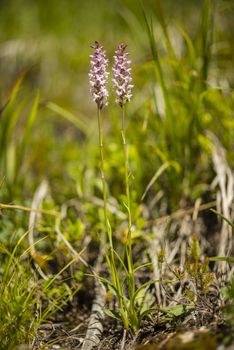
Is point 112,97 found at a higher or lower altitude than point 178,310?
higher

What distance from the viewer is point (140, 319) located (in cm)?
155

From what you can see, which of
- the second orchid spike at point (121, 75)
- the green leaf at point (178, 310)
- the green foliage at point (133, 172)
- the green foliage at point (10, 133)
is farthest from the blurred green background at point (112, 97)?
the green leaf at point (178, 310)

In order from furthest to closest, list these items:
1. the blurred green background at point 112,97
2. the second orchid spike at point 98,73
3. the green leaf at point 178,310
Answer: the blurred green background at point 112,97 < the green leaf at point 178,310 < the second orchid spike at point 98,73

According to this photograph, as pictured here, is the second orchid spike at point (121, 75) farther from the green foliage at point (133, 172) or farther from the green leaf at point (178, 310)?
the green leaf at point (178, 310)

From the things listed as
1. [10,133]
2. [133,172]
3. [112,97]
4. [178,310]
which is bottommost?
[178,310]

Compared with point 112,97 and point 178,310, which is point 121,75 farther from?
point 112,97

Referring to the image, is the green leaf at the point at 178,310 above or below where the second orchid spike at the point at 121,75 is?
below

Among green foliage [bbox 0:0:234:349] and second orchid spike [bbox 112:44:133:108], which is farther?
green foliage [bbox 0:0:234:349]

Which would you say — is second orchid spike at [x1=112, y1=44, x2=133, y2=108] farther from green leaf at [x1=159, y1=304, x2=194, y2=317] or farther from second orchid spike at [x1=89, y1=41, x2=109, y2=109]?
green leaf at [x1=159, y1=304, x2=194, y2=317]

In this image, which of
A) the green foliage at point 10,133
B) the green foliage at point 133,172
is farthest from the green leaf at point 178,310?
the green foliage at point 10,133

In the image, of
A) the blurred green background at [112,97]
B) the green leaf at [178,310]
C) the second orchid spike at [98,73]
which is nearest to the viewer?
the second orchid spike at [98,73]

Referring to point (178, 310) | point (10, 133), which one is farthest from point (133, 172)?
point (178, 310)

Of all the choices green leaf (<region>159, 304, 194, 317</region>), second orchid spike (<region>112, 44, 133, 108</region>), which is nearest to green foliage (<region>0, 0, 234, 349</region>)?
green leaf (<region>159, 304, 194, 317</region>)

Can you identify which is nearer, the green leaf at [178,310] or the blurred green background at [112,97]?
the green leaf at [178,310]
